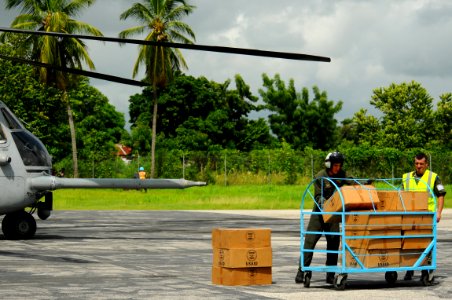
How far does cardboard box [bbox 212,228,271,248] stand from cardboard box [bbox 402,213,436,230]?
1.76 meters

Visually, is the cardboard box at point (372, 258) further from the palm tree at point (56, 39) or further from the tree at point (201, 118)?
the tree at point (201, 118)

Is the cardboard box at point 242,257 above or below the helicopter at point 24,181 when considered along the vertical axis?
below

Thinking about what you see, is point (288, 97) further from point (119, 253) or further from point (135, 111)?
point (119, 253)

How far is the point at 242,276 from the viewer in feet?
39.0

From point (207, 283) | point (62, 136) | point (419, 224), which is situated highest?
point (62, 136)

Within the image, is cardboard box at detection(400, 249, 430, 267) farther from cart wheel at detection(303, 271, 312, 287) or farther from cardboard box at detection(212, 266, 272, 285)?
cardboard box at detection(212, 266, 272, 285)

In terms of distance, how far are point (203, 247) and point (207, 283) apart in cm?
601

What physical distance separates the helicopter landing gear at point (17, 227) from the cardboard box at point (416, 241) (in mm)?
10537

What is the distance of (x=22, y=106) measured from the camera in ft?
204

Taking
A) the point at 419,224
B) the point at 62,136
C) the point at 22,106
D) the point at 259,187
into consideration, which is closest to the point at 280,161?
the point at 259,187

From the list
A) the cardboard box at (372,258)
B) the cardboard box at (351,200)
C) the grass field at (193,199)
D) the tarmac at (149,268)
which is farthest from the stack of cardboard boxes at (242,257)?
the grass field at (193,199)

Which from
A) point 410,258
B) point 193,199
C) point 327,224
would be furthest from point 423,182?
point 193,199

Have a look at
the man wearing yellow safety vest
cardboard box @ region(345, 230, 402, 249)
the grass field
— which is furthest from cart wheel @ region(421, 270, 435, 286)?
the grass field

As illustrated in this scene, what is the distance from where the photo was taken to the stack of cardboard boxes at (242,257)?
11.8 metres
